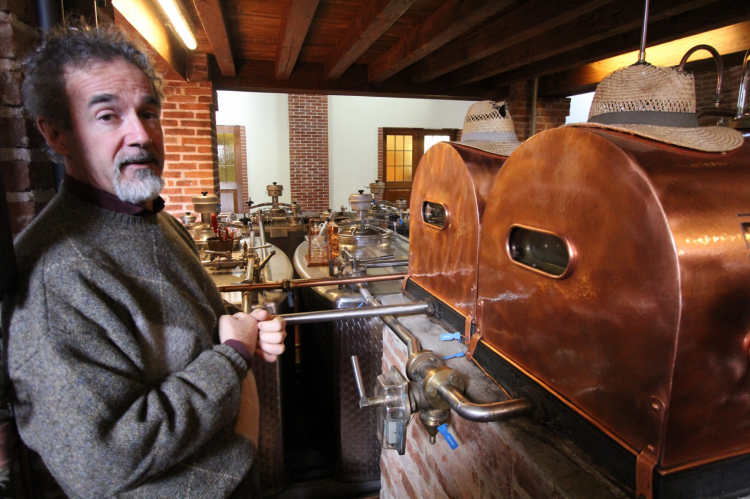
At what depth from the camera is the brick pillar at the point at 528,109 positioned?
5613mm

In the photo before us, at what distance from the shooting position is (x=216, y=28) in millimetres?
3281

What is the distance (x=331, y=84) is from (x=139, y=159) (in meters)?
4.61

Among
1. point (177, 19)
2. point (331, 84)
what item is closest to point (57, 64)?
point (177, 19)

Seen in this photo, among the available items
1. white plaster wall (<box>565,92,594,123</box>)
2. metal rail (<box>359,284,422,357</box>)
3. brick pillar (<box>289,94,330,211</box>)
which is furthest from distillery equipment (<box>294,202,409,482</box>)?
white plaster wall (<box>565,92,594,123</box>)

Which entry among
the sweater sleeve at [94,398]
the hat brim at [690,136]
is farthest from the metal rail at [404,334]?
the hat brim at [690,136]

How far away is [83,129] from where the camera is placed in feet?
3.19

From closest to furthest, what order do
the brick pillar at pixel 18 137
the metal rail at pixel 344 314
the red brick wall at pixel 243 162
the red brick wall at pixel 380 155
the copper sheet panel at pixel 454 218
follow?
the brick pillar at pixel 18 137, the copper sheet panel at pixel 454 218, the metal rail at pixel 344 314, the red brick wall at pixel 243 162, the red brick wall at pixel 380 155

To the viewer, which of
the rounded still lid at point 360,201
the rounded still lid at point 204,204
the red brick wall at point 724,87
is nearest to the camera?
the rounded still lid at point 360,201

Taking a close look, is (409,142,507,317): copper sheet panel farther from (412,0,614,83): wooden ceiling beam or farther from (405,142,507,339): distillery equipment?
(412,0,614,83): wooden ceiling beam

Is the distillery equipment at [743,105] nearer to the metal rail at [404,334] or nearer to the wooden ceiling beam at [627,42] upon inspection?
the metal rail at [404,334]

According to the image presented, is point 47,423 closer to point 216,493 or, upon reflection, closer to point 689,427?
point 216,493

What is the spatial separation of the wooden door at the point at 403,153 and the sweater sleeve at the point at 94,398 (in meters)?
10.1

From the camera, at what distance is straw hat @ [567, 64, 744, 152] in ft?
2.95

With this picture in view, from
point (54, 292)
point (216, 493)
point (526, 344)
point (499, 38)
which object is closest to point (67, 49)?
point (54, 292)
